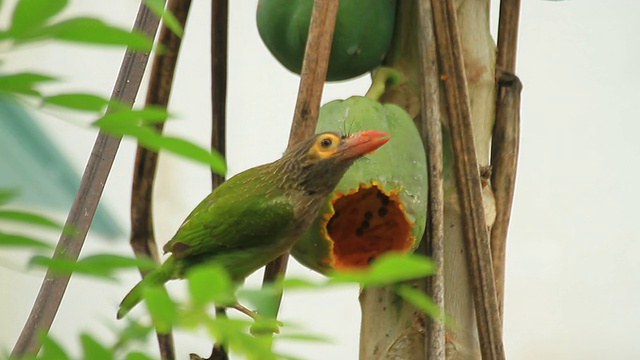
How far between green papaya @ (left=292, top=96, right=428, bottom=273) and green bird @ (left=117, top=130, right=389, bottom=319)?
0.03 meters

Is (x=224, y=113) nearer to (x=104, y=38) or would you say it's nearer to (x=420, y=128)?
(x=420, y=128)

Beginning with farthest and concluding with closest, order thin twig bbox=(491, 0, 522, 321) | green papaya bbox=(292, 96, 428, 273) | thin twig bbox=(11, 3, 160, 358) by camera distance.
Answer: thin twig bbox=(491, 0, 522, 321), green papaya bbox=(292, 96, 428, 273), thin twig bbox=(11, 3, 160, 358)

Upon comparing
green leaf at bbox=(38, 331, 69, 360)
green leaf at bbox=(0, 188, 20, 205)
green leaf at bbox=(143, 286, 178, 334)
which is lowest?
green leaf at bbox=(38, 331, 69, 360)

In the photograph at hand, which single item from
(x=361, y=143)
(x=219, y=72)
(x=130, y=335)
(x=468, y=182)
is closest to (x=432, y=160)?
(x=468, y=182)

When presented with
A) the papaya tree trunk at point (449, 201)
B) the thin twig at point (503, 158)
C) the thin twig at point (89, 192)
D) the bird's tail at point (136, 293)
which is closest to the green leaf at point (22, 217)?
the thin twig at point (89, 192)

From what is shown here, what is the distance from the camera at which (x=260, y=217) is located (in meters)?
0.92

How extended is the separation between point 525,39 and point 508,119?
2.83 feet

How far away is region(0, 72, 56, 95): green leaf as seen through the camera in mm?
234

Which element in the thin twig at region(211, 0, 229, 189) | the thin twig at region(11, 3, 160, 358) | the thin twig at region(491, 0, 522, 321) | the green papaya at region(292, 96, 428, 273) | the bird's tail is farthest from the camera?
the thin twig at region(211, 0, 229, 189)

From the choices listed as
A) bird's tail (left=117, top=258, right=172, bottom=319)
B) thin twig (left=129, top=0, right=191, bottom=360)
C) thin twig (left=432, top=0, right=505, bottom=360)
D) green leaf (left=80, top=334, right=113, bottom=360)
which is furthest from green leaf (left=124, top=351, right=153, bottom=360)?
thin twig (left=129, top=0, right=191, bottom=360)

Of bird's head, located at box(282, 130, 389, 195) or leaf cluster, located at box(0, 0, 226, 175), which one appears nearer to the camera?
leaf cluster, located at box(0, 0, 226, 175)

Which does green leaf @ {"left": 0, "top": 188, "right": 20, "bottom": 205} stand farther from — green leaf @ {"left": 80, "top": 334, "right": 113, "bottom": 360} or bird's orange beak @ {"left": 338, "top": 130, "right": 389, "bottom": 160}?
bird's orange beak @ {"left": 338, "top": 130, "right": 389, "bottom": 160}

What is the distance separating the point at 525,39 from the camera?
74.1 inches

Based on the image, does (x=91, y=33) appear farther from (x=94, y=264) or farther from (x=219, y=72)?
(x=219, y=72)
